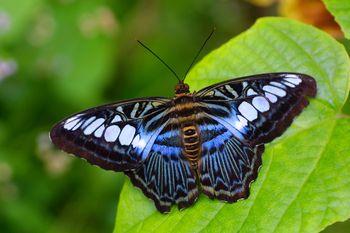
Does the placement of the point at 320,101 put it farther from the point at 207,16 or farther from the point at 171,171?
the point at 207,16

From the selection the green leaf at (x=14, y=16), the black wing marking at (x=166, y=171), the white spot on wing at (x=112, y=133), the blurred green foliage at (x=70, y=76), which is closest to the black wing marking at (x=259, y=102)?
the black wing marking at (x=166, y=171)

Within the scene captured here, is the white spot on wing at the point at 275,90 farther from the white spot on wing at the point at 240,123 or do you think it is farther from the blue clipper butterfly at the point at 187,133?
the white spot on wing at the point at 240,123

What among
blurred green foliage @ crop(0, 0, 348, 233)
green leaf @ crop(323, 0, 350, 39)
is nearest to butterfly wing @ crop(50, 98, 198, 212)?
green leaf @ crop(323, 0, 350, 39)

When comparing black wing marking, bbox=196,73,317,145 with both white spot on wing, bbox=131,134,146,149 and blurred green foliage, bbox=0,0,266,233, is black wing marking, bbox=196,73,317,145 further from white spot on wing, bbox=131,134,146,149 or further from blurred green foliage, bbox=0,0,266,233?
blurred green foliage, bbox=0,0,266,233

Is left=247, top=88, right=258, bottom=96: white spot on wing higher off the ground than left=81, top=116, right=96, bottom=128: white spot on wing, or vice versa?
left=81, top=116, right=96, bottom=128: white spot on wing

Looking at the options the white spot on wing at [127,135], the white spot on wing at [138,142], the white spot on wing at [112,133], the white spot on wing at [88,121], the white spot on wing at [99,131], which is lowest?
the white spot on wing at [138,142]

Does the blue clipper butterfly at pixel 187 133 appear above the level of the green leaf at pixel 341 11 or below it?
below
